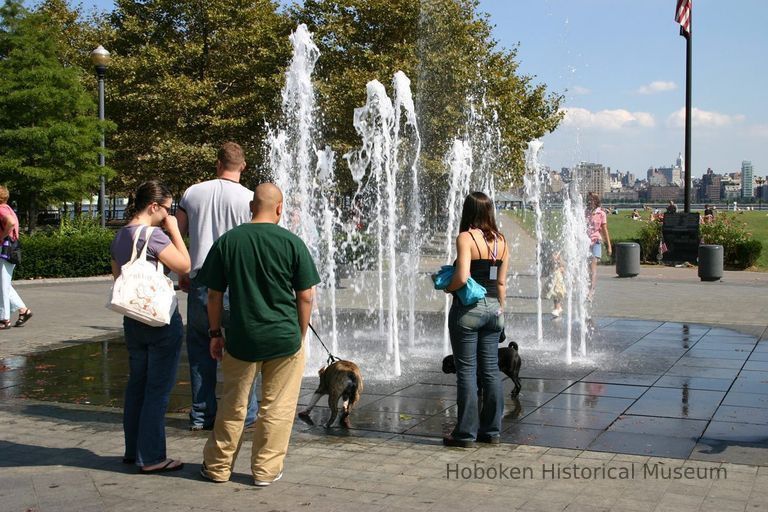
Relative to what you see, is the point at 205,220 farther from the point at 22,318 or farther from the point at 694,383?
the point at 22,318

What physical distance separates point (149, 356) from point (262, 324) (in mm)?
860

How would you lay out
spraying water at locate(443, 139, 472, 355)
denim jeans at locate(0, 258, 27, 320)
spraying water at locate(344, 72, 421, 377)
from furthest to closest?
spraying water at locate(443, 139, 472, 355) → spraying water at locate(344, 72, 421, 377) → denim jeans at locate(0, 258, 27, 320)

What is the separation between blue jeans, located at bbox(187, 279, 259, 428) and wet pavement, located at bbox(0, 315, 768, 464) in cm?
36

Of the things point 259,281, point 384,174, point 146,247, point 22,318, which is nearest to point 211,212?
point 146,247

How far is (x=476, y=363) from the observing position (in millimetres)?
5805

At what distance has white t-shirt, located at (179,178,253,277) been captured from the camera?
19.6 ft

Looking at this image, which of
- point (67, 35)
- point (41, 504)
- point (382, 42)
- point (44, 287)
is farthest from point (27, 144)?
point (41, 504)

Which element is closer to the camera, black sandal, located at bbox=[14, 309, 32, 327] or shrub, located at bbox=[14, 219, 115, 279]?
black sandal, located at bbox=[14, 309, 32, 327]

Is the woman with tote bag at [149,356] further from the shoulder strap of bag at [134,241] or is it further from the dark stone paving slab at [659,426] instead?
the dark stone paving slab at [659,426]

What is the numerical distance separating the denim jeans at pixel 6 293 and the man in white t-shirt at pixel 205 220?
6.35 meters

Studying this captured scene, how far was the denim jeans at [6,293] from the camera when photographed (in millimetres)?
11352

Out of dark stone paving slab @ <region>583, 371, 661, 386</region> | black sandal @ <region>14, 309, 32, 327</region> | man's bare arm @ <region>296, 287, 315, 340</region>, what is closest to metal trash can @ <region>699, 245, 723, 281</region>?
dark stone paving slab @ <region>583, 371, 661, 386</region>

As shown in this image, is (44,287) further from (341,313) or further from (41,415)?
(41,415)

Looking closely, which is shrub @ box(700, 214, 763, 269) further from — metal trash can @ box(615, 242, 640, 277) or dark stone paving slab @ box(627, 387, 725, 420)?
dark stone paving slab @ box(627, 387, 725, 420)
